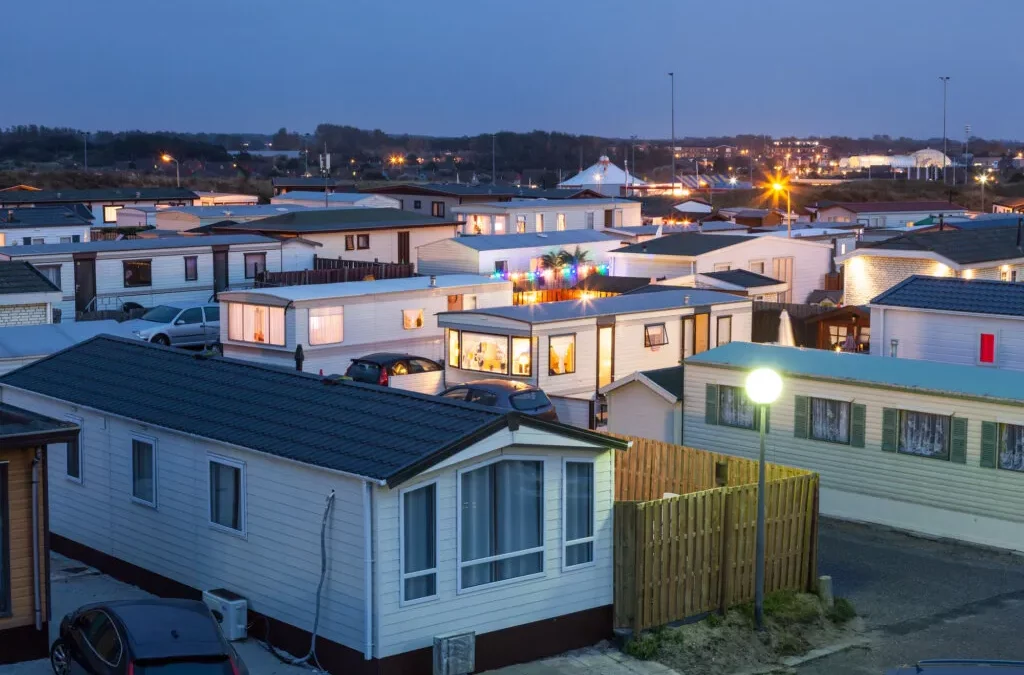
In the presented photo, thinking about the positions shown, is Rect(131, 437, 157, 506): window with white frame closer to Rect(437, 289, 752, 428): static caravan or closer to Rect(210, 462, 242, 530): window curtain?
Rect(210, 462, 242, 530): window curtain

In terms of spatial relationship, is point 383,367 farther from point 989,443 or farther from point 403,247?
point 403,247

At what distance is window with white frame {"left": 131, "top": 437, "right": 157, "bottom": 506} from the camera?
1588 centimetres

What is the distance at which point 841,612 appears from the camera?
16.2m

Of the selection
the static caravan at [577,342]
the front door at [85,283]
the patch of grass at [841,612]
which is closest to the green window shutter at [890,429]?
the patch of grass at [841,612]

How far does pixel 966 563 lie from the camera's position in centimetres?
1889

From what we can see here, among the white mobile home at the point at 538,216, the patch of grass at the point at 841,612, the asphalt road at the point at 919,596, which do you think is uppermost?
the white mobile home at the point at 538,216

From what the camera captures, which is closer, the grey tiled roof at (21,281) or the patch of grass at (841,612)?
the patch of grass at (841,612)

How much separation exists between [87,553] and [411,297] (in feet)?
59.7

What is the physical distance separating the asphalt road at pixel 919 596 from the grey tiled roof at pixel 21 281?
17.4 metres

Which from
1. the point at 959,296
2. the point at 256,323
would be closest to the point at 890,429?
the point at 959,296

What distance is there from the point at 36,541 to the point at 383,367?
1707 centimetres

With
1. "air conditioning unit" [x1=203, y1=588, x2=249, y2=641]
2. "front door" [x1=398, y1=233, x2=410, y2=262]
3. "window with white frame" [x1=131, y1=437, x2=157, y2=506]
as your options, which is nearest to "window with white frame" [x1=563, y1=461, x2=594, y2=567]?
"air conditioning unit" [x1=203, y1=588, x2=249, y2=641]

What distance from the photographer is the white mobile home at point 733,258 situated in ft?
142

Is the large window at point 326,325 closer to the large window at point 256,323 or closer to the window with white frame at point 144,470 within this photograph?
the large window at point 256,323
